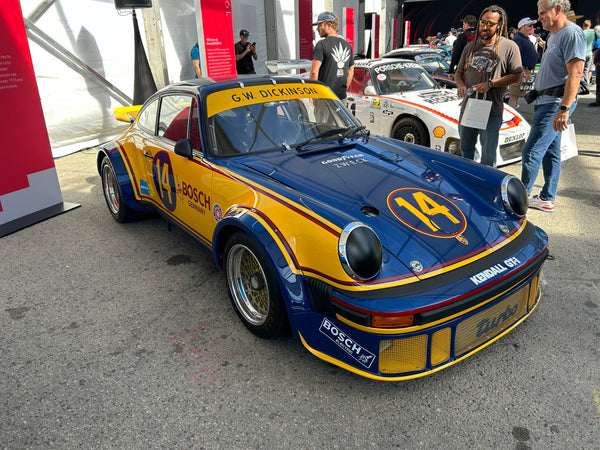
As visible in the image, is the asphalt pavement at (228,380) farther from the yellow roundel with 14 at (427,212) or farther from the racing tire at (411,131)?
the racing tire at (411,131)

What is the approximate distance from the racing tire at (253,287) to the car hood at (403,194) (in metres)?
0.37

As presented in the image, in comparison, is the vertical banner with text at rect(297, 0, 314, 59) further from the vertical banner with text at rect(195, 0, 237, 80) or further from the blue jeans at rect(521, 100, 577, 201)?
the blue jeans at rect(521, 100, 577, 201)

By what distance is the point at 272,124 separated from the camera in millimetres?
3191

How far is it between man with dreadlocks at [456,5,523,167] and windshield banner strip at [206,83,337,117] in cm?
180

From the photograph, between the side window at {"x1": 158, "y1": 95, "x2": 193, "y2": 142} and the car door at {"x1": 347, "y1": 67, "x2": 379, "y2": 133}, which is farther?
the car door at {"x1": 347, "y1": 67, "x2": 379, "y2": 133}

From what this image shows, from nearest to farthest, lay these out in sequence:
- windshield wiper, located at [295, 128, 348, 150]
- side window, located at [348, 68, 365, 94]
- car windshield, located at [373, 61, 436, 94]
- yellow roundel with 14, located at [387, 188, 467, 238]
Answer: yellow roundel with 14, located at [387, 188, 467, 238] < windshield wiper, located at [295, 128, 348, 150] < car windshield, located at [373, 61, 436, 94] < side window, located at [348, 68, 365, 94]

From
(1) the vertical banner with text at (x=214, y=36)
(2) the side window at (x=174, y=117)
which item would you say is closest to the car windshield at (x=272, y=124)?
(2) the side window at (x=174, y=117)

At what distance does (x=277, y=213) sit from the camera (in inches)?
93.7

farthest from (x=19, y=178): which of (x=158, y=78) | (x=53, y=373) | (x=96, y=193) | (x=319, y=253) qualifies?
(x=158, y=78)

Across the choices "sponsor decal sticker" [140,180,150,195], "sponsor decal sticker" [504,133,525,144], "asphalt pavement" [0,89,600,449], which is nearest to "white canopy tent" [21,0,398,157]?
"sponsor decal sticker" [140,180,150,195]

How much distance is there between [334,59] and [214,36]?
3555 mm

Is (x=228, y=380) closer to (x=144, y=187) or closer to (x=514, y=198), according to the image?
(x=514, y=198)

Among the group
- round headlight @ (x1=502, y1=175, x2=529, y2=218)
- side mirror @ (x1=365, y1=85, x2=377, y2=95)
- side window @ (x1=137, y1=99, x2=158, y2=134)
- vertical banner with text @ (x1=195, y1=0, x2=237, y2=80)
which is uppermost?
vertical banner with text @ (x1=195, y1=0, x2=237, y2=80)

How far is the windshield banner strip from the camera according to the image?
10.4 ft
